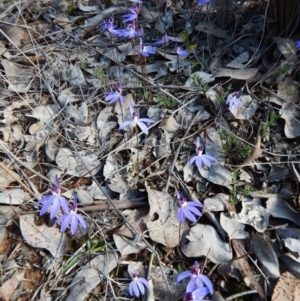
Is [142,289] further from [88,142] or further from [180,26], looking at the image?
[180,26]

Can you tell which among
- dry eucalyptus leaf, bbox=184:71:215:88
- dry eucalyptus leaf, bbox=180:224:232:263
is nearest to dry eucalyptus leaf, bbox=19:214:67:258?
dry eucalyptus leaf, bbox=180:224:232:263

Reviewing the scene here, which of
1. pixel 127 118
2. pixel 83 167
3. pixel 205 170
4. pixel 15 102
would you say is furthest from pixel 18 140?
pixel 205 170

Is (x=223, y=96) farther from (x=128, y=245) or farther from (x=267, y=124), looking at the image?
(x=128, y=245)

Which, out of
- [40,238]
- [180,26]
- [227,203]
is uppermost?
[180,26]

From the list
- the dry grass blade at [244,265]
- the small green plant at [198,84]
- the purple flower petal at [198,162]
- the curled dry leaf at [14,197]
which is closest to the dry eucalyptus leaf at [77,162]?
the curled dry leaf at [14,197]

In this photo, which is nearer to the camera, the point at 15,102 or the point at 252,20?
the point at 15,102

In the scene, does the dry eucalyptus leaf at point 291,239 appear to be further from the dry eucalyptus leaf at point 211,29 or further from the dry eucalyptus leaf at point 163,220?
the dry eucalyptus leaf at point 211,29
